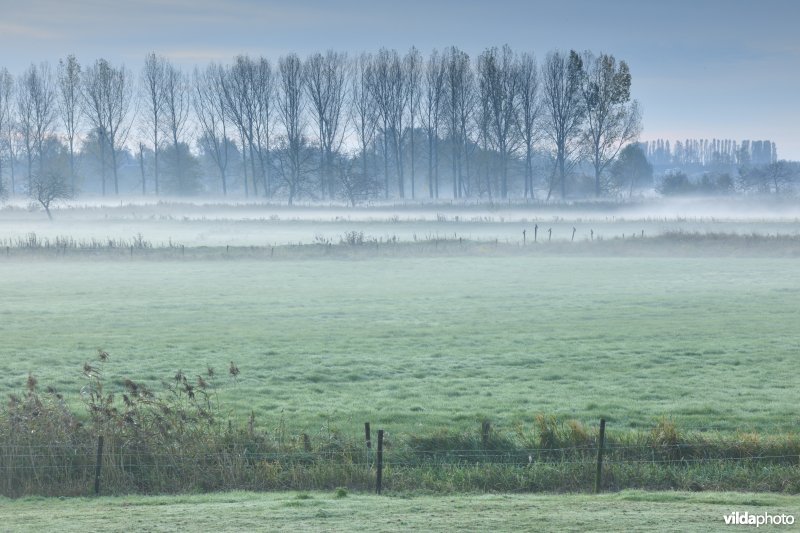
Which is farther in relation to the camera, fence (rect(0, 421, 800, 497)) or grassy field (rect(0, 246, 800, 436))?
grassy field (rect(0, 246, 800, 436))

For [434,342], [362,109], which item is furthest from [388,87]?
[434,342]

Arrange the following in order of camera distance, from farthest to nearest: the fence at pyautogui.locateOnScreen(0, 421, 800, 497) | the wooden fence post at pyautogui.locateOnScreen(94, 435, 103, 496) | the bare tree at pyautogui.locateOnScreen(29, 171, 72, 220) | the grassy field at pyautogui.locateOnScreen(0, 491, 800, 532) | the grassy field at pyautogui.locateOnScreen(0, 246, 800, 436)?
1. the bare tree at pyautogui.locateOnScreen(29, 171, 72, 220)
2. the grassy field at pyautogui.locateOnScreen(0, 246, 800, 436)
3. the fence at pyautogui.locateOnScreen(0, 421, 800, 497)
4. the wooden fence post at pyautogui.locateOnScreen(94, 435, 103, 496)
5. the grassy field at pyautogui.locateOnScreen(0, 491, 800, 532)

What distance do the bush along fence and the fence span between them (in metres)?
0.02

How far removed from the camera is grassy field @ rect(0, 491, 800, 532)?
1148 centimetres

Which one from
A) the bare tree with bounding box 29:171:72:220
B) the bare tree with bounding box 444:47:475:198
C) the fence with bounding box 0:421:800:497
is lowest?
the fence with bounding box 0:421:800:497

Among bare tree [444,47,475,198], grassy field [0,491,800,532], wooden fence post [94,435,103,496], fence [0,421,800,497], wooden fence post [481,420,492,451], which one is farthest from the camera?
bare tree [444,47,475,198]

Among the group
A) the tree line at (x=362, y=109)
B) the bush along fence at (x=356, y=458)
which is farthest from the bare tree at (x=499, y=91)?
the bush along fence at (x=356, y=458)

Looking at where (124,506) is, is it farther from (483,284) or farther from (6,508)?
(483,284)

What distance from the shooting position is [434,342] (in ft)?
95.9

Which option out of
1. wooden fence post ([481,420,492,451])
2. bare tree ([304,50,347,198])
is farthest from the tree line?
wooden fence post ([481,420,492,451])

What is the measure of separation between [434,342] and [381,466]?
1488cm

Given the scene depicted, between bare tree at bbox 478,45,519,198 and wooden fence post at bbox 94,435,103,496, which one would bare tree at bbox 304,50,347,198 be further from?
wooden fence post at bbox 94,435,103,496

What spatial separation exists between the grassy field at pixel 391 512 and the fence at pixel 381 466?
94 cm

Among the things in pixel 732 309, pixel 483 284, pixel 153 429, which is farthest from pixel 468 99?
pixel 153 429
